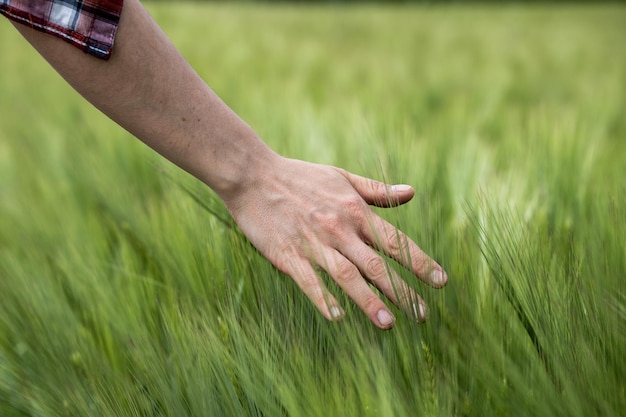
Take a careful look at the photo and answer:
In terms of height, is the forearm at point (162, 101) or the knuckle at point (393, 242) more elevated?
the forearm at point (162, 101)

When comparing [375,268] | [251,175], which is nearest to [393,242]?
[375,268]

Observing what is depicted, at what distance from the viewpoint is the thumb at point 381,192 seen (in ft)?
2.00

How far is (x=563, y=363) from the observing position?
0.45 m

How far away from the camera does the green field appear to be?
1.49ft

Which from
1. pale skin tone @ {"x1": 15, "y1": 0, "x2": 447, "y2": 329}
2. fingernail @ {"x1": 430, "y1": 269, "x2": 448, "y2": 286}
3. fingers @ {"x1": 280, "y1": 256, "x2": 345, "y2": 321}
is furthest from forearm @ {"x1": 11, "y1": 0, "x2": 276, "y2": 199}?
fingernail @ {"x1": 430, "y1": 269, "x2": 448, "y2": 286}

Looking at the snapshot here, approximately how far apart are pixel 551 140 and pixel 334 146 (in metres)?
0.34

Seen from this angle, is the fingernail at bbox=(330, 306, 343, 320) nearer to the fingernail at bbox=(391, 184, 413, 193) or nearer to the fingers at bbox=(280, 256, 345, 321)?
the fingers at bbox=(280, 256, 345, 321)

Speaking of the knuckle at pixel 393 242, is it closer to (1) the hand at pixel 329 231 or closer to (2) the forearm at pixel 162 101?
(1) the hand at pixel 329 231

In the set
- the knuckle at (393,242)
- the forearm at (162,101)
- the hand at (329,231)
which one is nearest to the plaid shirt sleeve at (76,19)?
the forearm at (162,101)

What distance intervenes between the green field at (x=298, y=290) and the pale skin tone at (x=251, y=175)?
0.02 meters

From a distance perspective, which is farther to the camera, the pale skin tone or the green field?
the pale skin tone

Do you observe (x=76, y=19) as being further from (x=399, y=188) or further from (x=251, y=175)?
(x=399, y=188)

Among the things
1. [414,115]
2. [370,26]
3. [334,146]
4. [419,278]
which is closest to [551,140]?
[334,146]

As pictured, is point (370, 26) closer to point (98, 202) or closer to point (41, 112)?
point (41, 112)
